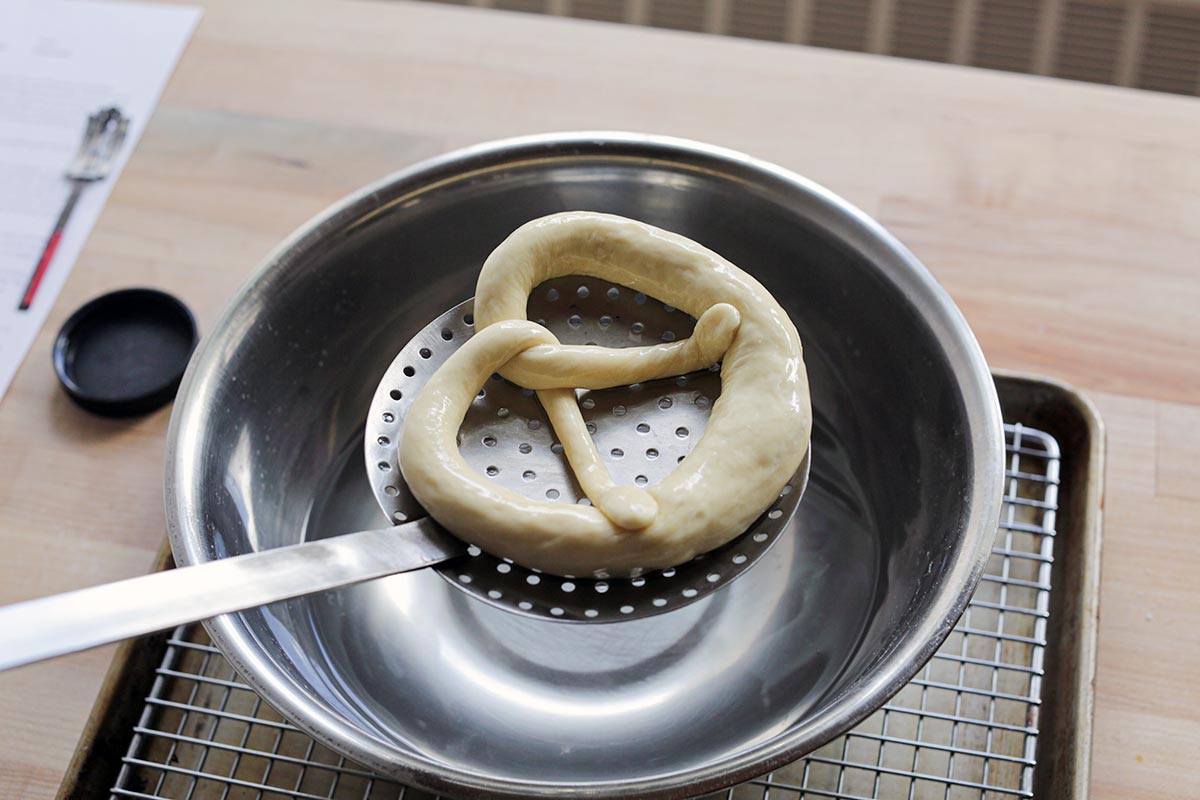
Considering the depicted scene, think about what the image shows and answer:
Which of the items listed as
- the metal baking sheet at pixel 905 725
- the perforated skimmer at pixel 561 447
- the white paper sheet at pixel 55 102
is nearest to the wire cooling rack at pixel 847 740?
the metal baking sheet at pixel 905 725

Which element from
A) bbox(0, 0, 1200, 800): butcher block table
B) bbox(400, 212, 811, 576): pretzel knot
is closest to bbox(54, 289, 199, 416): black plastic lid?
bbox(0, 0, 1200, 800): butcher block table

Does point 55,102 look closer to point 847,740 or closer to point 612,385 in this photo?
point 612,385

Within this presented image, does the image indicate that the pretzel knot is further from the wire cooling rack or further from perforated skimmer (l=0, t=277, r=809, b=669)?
the wire cooling rack

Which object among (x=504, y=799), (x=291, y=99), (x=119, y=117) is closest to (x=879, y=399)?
(x=504, y=799)

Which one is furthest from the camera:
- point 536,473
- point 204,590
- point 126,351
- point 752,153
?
point 752,153

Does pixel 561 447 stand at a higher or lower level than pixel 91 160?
lower

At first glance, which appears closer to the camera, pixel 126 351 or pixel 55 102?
pixel 126 351

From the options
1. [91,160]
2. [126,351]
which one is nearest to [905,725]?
[126,351]
